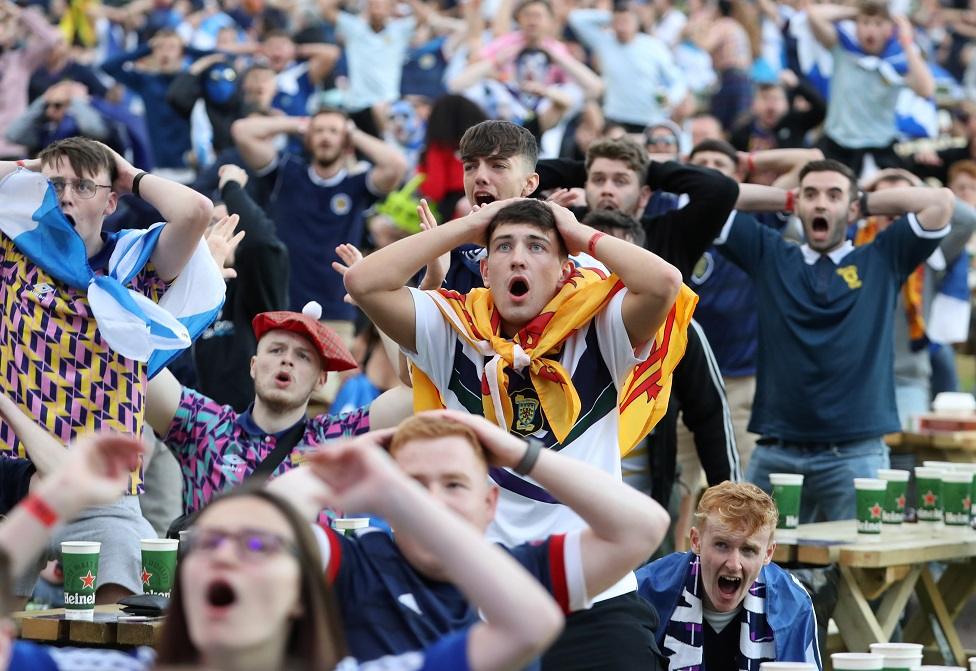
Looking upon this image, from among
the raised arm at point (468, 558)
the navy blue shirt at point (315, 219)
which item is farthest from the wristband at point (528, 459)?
the navy blue shirt at point (315, 219)

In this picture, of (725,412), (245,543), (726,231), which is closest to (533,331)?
(245,543)

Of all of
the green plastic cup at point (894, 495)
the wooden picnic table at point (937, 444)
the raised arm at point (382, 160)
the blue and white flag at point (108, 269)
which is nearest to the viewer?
the blue and white flag at point (108, 269)

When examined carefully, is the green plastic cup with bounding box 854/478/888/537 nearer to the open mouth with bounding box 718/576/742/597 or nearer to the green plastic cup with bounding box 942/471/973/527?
the green plastic cup with bounding box 942/471/973/527

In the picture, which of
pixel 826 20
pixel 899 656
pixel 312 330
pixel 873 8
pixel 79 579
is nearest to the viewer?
pixel 899 656

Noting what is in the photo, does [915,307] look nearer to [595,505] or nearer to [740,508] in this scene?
[740,508]

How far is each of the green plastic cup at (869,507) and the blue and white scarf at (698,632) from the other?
1.47m

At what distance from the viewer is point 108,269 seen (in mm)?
5715

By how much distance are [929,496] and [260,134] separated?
4462 millimetres

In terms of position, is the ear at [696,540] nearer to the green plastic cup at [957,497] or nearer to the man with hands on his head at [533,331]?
the man with hands on his head at [533,331]

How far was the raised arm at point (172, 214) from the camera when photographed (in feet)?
18.5

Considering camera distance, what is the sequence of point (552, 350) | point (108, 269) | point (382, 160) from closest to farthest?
1. point (552, 350)
2. point (108, 269)
3. point (382, 160)

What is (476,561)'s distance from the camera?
10.0 ft

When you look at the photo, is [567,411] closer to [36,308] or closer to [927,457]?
[36,308]

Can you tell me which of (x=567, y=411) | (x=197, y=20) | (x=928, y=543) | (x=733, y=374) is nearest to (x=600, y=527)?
(x=567, y=411)
